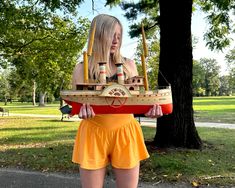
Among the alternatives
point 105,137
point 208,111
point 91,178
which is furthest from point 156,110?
point 208,111

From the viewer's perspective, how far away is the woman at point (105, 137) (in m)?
2.83

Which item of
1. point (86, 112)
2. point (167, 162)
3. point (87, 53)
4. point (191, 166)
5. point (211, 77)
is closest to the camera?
point (86, 112)

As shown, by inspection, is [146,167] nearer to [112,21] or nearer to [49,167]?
[49,167]

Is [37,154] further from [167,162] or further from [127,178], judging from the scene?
[127,178]

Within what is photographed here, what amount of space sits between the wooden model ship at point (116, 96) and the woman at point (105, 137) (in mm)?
75

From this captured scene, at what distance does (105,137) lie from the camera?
283 cm

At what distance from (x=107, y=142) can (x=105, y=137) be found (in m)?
0.04

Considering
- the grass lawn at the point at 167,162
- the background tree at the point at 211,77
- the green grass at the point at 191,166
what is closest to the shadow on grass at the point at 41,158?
the grass lawn at the point at 167,162

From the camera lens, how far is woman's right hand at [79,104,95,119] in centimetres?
268

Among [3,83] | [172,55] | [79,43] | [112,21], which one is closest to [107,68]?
[112,21]

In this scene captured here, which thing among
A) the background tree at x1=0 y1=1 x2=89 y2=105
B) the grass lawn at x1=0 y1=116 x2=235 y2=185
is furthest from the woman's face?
the background tree at x1=0 y1=1 x2=89 y2=105

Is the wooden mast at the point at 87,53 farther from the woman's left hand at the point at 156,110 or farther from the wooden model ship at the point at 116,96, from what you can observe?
the woman's left hand at the point at 156,110

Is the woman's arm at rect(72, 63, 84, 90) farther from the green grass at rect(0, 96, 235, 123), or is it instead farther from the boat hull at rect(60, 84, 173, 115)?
the green grass at rect(0, 96, 235, 123)

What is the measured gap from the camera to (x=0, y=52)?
22844mm
